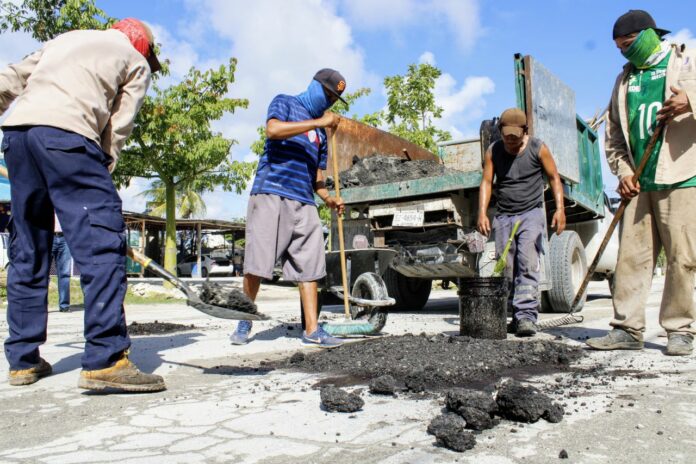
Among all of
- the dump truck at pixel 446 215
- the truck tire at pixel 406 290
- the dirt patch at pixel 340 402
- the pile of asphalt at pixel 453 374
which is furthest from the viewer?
the truck tire at pixel 406 290

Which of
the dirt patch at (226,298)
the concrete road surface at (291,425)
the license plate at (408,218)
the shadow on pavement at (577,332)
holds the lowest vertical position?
the shadow on pavement at (577,332)

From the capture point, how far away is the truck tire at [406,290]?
803 cm

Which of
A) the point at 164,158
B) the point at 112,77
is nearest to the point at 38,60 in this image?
the point at 112,77

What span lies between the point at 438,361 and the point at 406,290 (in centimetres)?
467

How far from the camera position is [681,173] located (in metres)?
3.94

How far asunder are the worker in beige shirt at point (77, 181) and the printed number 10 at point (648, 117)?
329 cm

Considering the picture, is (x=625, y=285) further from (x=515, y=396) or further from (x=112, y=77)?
(x=112, y=77)

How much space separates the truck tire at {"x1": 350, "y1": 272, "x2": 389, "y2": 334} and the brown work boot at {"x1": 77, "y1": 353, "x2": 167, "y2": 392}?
7.48ft

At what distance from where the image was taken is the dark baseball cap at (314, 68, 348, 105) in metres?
4.46

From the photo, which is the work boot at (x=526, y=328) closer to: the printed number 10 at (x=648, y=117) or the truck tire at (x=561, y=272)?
the printed number 10 at (x=648, y=117)

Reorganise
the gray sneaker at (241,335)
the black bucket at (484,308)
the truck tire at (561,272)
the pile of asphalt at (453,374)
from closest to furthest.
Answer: the pile of asphalt at (453,374) < the gray sneaker at (241,335) < the black bucket at (484,308) < the truck tire at (561,272)

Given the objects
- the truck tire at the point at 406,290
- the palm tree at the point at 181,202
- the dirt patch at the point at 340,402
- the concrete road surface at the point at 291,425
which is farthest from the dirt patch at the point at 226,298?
the palm tree at the point at 181,202

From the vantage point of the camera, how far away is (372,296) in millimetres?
5250

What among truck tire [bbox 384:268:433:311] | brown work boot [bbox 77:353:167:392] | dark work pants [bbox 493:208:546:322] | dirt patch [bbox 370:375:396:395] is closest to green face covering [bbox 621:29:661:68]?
dark work pants [bbox 493:208:546:322]
